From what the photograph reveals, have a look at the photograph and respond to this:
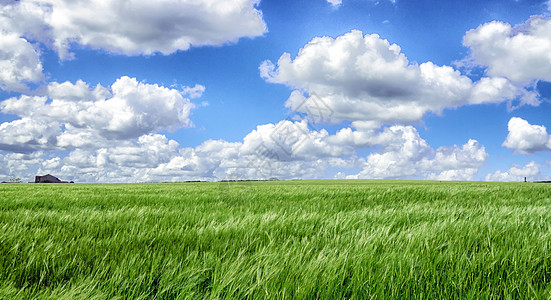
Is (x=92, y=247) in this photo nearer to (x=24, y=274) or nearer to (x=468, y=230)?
(x=24, y=274)

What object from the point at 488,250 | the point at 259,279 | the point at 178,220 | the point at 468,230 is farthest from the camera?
the point at 178,220

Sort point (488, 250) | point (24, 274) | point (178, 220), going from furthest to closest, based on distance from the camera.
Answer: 1. point (178, 220)
2. point (488, 250)
3. point (24, 274)

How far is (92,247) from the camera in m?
2.17

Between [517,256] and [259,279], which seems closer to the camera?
[259,279]

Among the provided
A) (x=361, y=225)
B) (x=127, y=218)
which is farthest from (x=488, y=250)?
(x=127, y=218)

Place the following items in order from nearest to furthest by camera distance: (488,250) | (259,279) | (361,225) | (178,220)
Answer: (259,279) → (488,250) → (361,225) → (178,220)

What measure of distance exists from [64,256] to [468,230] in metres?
3.32

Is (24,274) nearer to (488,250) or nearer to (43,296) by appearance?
(43,296)

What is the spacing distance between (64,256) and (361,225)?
2.52m

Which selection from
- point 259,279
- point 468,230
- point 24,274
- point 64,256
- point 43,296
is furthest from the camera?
point 468,230

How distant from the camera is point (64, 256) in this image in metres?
2.04

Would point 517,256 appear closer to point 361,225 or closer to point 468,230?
point 468,230

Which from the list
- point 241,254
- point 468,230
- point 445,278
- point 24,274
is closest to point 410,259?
point 445,278

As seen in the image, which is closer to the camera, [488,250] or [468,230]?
[488,250]
